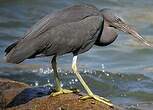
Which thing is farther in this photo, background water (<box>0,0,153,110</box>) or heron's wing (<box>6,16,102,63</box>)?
background water (<box>0,0,153,110</box>)

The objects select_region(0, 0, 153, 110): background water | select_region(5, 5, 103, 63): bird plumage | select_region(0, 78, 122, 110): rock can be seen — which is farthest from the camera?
select_region(0, 0, 153, 110): background water

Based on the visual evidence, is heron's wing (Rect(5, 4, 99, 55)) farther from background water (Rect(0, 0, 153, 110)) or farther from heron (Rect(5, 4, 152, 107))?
background water (Rect(0, 0, 153, 110))

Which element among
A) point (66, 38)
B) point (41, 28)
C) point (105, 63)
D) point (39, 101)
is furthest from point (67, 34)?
point (105, 63)

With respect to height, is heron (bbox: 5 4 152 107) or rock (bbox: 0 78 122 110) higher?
heron (bbox: 5 4 152 107)

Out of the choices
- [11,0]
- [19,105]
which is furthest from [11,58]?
[11,0]

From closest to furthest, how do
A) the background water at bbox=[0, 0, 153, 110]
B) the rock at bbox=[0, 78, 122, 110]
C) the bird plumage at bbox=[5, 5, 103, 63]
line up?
1. the rock at bbox=[0, 78, 122, 110]
2. the bird plumage at bbox=[5, 5, 103, 63]
3. the background water at bbox=[0, 0, 153, 110]

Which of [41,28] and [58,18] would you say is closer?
[41,28]

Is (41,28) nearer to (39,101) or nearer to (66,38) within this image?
(66,38)

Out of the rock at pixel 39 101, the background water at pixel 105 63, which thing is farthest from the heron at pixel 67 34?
the background water at pixel 105 63

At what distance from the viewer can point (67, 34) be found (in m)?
7.43

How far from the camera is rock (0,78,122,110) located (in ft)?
23.1

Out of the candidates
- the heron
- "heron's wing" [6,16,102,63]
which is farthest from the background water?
"heron's wing" [6,16,102,63]

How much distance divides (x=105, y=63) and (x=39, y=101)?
669cm

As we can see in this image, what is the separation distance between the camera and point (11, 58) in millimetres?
7121
